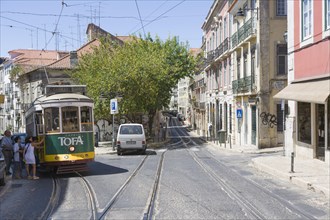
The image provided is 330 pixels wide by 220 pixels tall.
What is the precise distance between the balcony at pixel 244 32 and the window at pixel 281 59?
1.82 metres

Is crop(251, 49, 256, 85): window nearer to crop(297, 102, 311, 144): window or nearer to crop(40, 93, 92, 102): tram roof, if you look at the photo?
crop(297, 102, 311, 144): window

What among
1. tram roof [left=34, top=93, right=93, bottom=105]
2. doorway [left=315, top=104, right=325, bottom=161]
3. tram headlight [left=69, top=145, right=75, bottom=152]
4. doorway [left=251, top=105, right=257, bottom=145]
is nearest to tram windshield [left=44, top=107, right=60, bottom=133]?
tram roof [left=34, top=93, right=93, bottom=105]

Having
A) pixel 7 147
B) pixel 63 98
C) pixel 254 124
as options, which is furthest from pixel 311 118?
pixel 7 147

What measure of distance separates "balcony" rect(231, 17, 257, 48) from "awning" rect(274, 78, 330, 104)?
28.6ft

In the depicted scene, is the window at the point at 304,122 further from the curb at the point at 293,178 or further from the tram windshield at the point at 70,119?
the tram windshield at the point at 70,119

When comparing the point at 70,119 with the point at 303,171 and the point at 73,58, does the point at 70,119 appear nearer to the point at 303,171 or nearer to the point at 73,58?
the point at 303,171

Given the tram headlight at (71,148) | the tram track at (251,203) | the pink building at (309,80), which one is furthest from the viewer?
the pink building at (309,80)

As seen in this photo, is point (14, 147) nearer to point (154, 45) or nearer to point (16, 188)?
point (16, 188)

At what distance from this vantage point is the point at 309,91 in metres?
15.7

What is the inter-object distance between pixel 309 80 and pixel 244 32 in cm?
1232

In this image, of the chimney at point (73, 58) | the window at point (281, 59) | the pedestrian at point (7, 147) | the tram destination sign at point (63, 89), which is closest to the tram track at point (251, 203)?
the tram destination sign at point (63, 89)

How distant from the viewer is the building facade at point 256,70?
26.0 meters

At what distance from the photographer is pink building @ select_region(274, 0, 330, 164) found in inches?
614

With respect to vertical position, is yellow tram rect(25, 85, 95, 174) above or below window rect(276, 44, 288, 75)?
below
